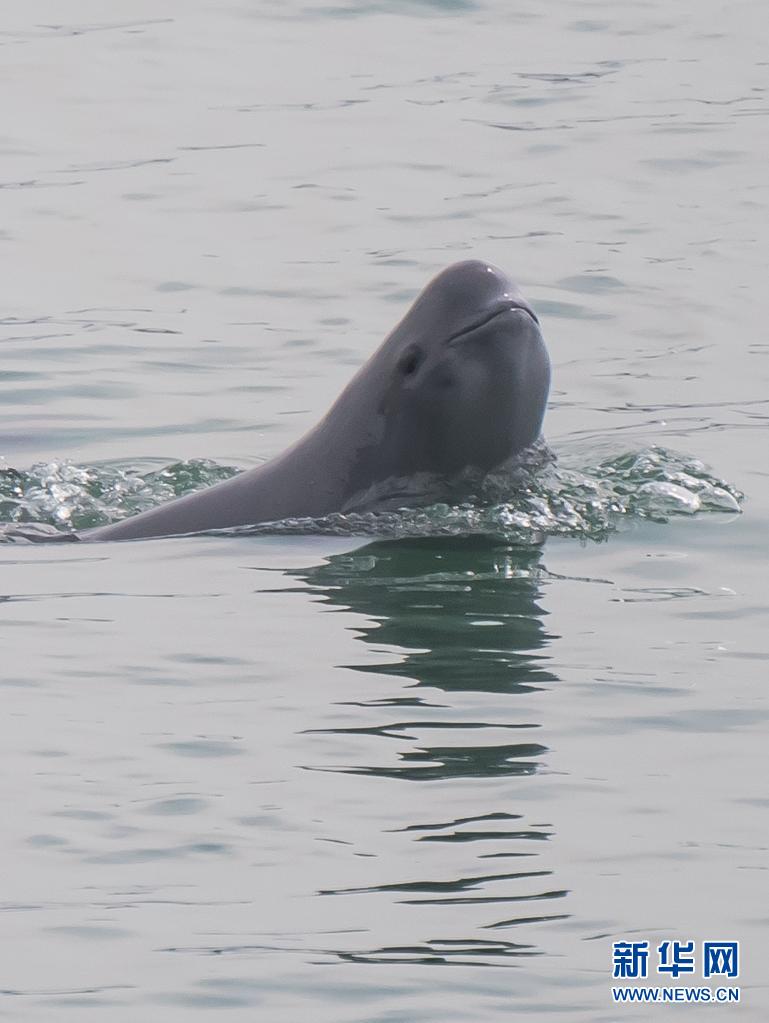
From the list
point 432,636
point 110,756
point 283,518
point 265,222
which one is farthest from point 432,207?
point 110,756

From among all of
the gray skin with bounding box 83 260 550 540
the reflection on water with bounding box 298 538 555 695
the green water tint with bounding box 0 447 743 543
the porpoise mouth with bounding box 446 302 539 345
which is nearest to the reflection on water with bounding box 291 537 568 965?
the reflection on water with bounding box 298 538 555 695

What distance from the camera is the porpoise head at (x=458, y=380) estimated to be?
797 cm

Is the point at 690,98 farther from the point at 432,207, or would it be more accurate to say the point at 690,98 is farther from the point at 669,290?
the point at 669,290

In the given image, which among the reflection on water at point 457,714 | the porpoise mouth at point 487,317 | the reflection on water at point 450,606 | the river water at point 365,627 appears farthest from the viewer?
the porpoise mouth at point 487,317

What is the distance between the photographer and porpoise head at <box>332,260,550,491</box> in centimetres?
797

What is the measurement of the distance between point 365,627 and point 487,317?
55.2 inches

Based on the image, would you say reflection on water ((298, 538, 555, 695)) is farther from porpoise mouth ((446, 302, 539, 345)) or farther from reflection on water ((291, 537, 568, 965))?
porpoise mouth ((446, 302, 539, 345))

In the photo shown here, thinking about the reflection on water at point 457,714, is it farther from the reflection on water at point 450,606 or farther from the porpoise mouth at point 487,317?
the porpoise mouth at point 487,317

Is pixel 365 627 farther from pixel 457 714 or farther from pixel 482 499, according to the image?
pixel 482 499

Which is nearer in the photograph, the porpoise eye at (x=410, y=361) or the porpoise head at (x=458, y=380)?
the porpoise head at (x=458, y=380)

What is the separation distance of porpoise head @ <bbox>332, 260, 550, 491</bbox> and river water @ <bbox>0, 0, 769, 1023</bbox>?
0.35 meters

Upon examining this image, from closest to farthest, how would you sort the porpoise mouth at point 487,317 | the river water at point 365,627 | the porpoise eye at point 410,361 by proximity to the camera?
the river water at point 365,627
the porpoise mouth at point 487,317
the porpoise eye at point 410,361

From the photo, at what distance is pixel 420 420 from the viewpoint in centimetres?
816

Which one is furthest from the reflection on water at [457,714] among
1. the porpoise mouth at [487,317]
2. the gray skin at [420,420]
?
→ the porpoise mouth at [487,317]
